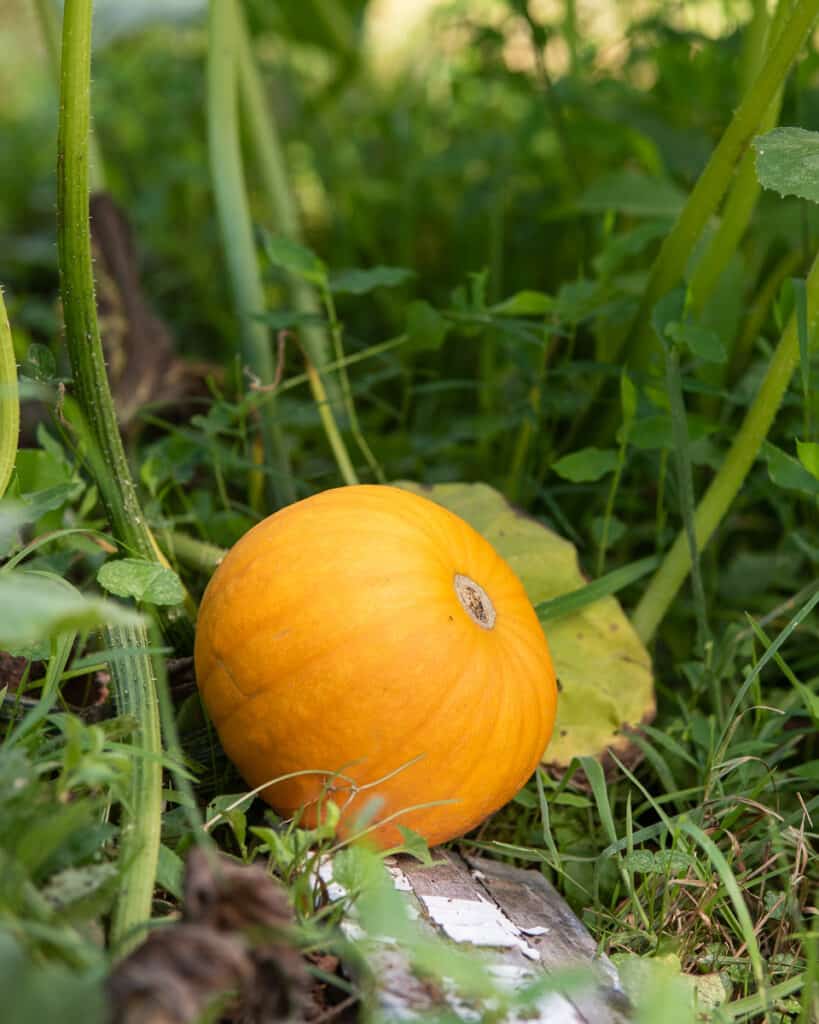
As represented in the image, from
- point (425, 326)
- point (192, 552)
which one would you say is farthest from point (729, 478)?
point (192, 552)

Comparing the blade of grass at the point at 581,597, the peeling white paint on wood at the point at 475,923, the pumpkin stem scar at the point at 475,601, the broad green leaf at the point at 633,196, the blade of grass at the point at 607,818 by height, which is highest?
the broad green leaf at the point at 633,196

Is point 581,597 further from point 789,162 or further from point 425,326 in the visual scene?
point 789,162

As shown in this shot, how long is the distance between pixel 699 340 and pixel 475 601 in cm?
54

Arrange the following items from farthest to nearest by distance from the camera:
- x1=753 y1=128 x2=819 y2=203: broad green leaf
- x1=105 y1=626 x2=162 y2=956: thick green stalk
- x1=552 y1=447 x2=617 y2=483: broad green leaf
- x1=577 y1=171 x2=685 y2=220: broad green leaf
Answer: x1=577 y1=171 x2=685 y2=220: broad green leaf → x1=552 y1=447 x2=617 y2=483: broad green leaf → x1=753 y1=128 x2=819 y2=203: broad green leaf → x1=105 y1=626 x2=162 y2=956: thick green stalk

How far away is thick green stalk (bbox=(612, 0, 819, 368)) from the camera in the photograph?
1.53 metres

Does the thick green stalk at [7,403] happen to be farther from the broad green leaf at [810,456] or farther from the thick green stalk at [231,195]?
the broad green leaf at [810,456]

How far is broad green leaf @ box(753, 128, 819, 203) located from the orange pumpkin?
0.60 meters

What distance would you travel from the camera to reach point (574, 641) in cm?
166

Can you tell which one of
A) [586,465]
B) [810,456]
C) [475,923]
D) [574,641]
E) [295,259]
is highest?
A: [295,259]

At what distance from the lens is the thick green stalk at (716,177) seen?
5.03 ft

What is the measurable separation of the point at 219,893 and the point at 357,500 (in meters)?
0.61

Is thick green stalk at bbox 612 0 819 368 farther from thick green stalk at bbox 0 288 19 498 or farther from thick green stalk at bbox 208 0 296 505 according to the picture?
thick green stalk at bbox 0 288 19 498

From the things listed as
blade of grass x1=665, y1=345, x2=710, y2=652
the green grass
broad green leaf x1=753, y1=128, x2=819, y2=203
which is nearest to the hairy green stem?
the green grass

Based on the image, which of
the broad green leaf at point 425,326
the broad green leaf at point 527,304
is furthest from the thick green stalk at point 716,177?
the broad green leaf at point 425,326
